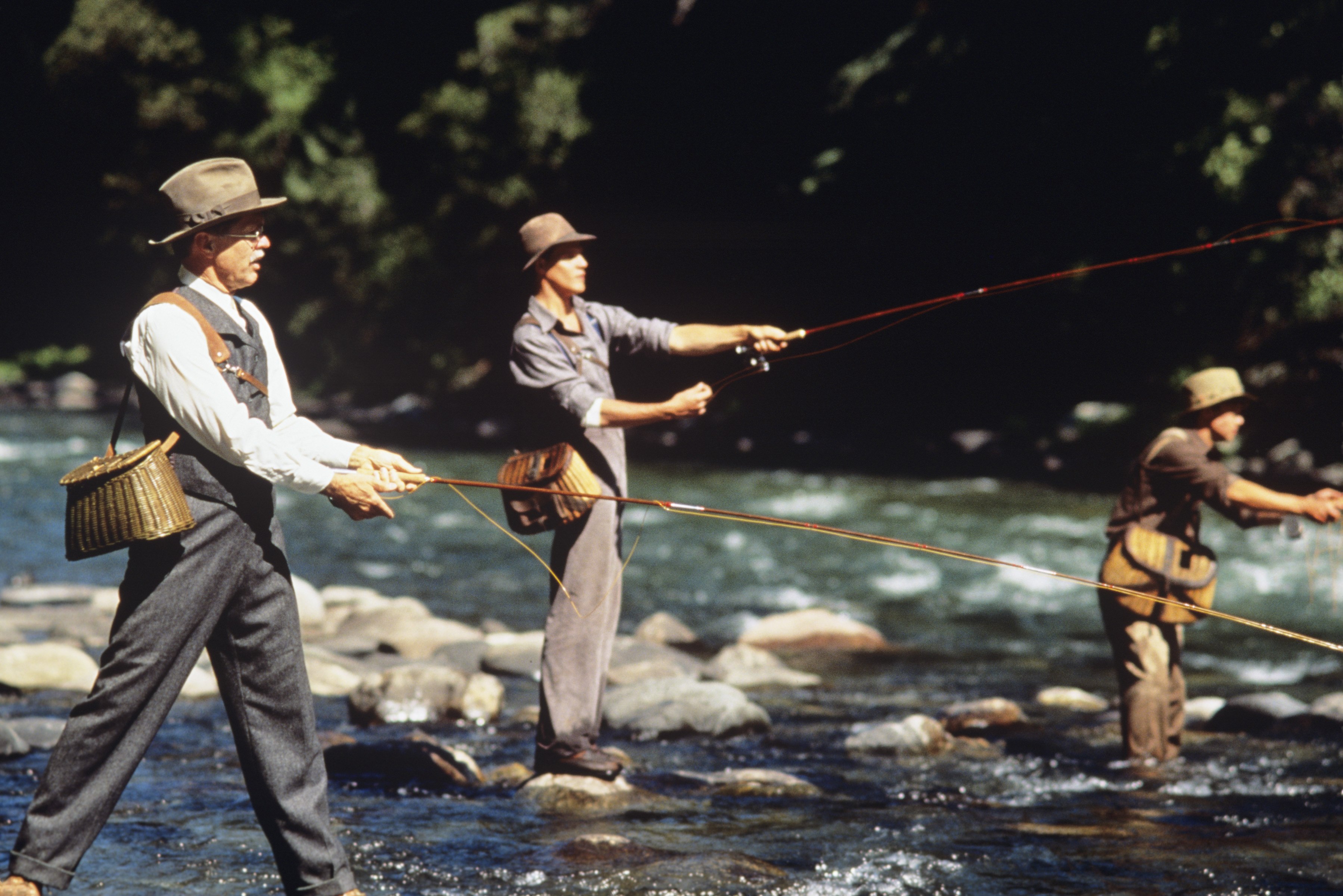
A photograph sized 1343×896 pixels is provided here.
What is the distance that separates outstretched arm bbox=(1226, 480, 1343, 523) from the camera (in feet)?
16.6

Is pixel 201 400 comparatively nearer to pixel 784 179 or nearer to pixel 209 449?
pixel 209 449

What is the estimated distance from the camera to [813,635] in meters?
9.55

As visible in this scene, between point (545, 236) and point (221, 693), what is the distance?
2087mm

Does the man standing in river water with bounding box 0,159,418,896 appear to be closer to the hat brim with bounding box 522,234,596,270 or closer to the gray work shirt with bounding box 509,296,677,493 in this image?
the gray work shirt with bounding box 509,296,677,493

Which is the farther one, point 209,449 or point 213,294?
point 213,294

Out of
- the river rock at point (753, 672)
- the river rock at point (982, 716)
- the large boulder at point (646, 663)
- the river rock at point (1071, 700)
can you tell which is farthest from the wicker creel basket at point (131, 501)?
the river rock at point (1071, 700)

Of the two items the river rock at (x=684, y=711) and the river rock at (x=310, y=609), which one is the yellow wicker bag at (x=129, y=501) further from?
the river rock at (x=310, y=609)

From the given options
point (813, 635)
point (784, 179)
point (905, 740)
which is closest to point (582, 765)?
point (905, 740)

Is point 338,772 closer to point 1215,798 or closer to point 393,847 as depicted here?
point 393,847

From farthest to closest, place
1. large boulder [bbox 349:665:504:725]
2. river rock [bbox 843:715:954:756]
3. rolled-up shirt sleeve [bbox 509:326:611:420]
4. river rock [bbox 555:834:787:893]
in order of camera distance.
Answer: large boulder [bbox 349:665:504:725]
river rock [bbox 843:715:954:756]
rolled-up shirt sleeve [bbox 509:326:611:420]
river rock [bbox 555:834:787:893]

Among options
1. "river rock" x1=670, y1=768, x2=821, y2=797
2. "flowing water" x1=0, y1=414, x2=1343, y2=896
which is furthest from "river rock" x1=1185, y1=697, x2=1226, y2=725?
"river rock" x1=670, y1=768, x2=821, y2=797

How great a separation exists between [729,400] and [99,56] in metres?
20.5

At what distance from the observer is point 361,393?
31766 millimetres

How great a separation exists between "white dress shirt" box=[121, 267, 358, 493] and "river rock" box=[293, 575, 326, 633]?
248 inches
